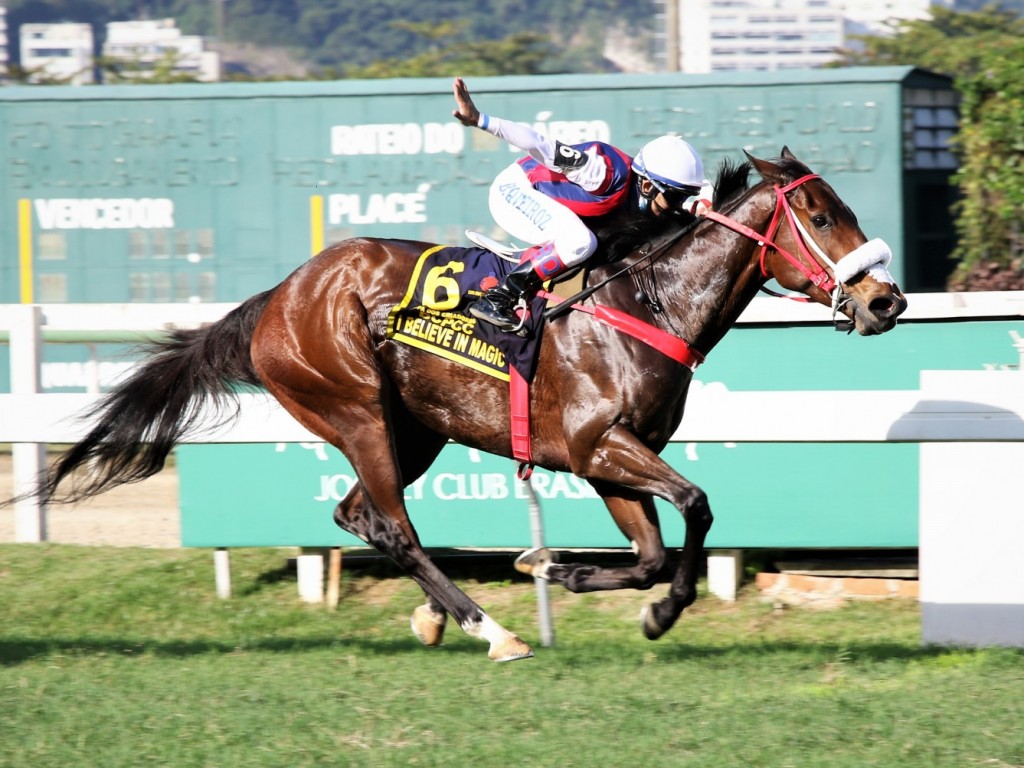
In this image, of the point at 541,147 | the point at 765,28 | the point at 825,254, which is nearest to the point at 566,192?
the point at 541,147

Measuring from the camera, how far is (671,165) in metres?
5.00

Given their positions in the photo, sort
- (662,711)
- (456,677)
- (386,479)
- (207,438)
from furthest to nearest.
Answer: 1. (207,438)
2. (386,479)
3. (456,677)
4. (662,711)

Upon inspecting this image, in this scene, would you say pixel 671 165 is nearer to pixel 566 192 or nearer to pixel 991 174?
pixel 566 192

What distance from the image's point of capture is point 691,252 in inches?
201

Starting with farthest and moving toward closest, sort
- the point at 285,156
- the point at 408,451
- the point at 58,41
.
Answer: the point at 58,41
the point at 285,156
the point at 408,451

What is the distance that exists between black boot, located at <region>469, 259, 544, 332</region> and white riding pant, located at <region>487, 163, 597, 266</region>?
Result: 127mm

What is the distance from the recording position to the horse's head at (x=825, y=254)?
15.5 ft

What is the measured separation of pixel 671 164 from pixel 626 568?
145 cm

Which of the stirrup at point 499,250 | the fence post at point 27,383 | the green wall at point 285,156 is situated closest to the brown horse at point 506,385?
the stirrup at point 499,250

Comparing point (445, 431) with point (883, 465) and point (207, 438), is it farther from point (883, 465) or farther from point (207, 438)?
point (883, 465)

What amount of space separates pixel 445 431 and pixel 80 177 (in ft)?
26.5

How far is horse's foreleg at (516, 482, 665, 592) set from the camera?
484cm

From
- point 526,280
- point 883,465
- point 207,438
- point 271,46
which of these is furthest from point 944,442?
point 271,46

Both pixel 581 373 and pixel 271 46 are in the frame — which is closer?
pixel 581 373
